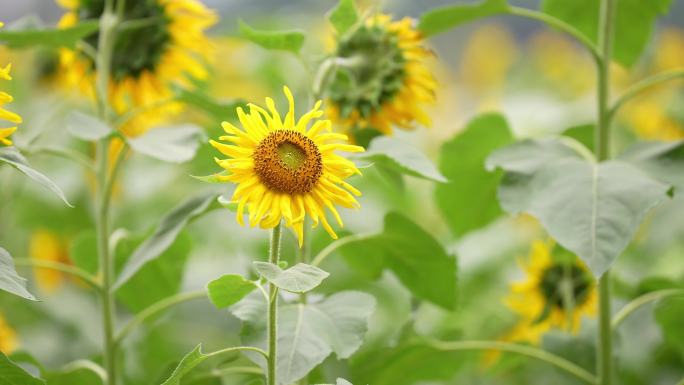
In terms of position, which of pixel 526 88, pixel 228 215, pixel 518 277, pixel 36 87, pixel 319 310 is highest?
pixel 526 88

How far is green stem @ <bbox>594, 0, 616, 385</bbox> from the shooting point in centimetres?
87

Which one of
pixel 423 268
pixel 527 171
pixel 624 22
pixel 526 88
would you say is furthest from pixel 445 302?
pixel 526 88

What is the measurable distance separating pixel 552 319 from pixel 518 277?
21cm

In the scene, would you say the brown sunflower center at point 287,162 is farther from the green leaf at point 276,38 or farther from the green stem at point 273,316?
the green leaf at point 276,38

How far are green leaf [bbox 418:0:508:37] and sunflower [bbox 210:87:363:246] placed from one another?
31 cm

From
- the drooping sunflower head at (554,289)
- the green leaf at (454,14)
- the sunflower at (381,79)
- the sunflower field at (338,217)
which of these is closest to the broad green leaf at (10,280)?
the sunflower field at (338,217)

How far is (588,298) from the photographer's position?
43.4 inches

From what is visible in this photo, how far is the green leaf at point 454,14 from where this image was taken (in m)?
0.87

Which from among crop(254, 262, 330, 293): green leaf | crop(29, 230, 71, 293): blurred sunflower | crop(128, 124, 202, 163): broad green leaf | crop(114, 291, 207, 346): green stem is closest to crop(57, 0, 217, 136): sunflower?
crop(128, 124, 202, 163): broad green leaf

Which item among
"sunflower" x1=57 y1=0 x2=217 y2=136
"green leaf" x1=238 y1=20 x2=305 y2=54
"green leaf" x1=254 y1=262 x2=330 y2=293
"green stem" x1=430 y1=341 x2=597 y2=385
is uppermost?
"sunflower" x1=57 y1=0 x2=217 y2=136

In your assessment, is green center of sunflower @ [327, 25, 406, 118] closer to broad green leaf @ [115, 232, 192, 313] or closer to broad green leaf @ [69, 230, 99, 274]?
broad green leaf @ [115, 232, 192, 313]

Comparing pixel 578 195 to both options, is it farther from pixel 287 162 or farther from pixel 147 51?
pixel 147 51

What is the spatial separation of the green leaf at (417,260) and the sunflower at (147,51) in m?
0.28

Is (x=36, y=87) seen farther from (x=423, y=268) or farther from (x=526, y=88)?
(x=526, y=88)
